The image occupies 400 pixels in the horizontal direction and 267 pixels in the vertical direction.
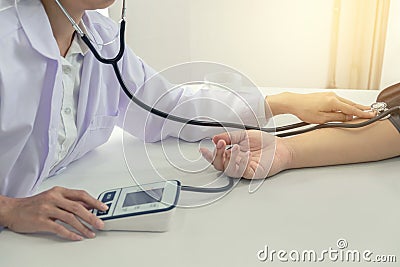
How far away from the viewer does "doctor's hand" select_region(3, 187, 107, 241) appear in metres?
0.74

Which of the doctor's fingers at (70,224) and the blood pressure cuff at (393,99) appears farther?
the blood pressure cuff at (393,99)

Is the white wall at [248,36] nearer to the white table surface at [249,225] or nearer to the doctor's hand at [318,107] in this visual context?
the doctor's hand at [318,107]

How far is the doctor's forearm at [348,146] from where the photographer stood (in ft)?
3.23

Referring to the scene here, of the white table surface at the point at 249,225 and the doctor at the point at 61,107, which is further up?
the doctor at the point at 61,107

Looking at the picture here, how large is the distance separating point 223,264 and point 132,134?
0.51 m

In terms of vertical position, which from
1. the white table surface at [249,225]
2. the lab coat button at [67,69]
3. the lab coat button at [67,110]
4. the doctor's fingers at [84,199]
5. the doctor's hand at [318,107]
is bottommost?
the white table surface at [249,225]

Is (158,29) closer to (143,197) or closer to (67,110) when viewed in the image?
(67,110)

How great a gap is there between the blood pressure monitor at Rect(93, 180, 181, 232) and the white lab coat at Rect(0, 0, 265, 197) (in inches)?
6.3

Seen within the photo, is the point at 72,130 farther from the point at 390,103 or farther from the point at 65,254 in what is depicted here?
the point at 390,103

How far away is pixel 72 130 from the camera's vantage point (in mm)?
954

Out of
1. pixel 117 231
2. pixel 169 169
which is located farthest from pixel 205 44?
pixel 117 231

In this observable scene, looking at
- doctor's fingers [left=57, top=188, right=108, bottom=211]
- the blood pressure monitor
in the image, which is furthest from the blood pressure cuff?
doctor's fingers [left=57, top=188, right=108, bottom=211]

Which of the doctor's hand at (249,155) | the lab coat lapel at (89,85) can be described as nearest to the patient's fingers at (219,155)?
the doctor's hand at (249,155)

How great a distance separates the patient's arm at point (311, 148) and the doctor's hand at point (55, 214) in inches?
11.0
